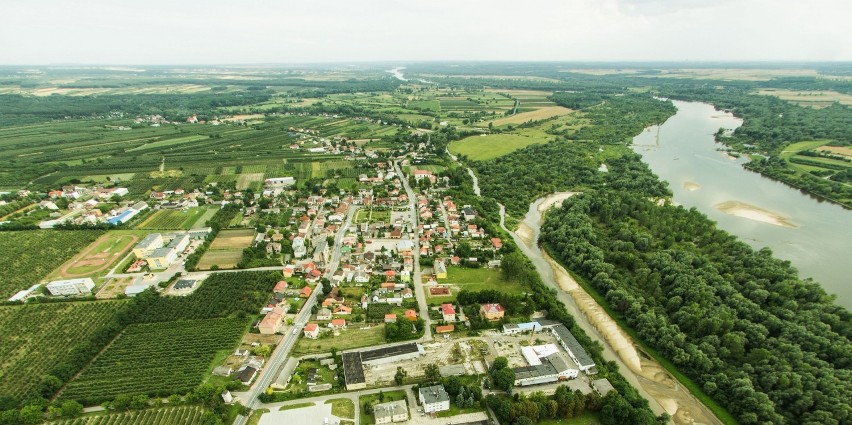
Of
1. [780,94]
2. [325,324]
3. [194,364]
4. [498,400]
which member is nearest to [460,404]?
[498,400]

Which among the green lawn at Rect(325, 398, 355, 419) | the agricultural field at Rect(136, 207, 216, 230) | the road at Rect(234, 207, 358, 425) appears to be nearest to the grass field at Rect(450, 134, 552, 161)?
the agricultural field at Rect(136, 207, 216, 230)

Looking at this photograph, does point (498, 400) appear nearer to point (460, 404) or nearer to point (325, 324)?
point (460, 404)

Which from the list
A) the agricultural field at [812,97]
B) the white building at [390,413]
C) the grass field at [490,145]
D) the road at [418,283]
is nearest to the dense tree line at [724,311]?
the road at [418,283]

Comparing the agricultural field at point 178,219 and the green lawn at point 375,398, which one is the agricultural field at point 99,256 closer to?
the agricultural field at point 178,219

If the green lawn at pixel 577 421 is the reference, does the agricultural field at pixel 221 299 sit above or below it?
above

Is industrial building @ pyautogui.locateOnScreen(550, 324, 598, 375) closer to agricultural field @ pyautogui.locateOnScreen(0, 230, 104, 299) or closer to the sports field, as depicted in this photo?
the sports field

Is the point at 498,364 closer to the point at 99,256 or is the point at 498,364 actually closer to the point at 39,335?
the point at 39,335

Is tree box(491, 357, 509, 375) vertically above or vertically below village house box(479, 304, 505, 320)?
below
